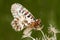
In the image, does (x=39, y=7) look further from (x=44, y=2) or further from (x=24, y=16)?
(x=24, y=16)

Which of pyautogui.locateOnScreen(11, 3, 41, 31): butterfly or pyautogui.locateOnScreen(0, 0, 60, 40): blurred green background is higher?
pyautogui.locateOnScreen(0, 0, 60, 40): blurred green background

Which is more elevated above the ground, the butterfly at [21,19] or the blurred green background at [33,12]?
the blurred green background at [33,12]

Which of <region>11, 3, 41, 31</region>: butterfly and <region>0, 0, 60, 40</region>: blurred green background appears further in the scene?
<region>0, 0, 60, 40</region>: blurred green background

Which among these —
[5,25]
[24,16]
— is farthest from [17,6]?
[5,25]

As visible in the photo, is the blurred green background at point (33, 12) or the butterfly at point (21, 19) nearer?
the butterfly at point (21, 19)
